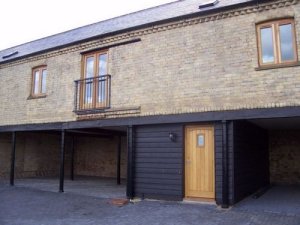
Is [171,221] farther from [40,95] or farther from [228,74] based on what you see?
[40,95]

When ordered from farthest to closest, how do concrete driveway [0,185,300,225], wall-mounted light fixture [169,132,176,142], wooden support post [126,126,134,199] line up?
wooden support post [126,126,134,199] → wall-mounted light fixture [169,132,176,142] → concrete driveway [0,185,300,225]

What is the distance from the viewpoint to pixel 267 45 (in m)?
7.85

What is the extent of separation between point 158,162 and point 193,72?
262cm

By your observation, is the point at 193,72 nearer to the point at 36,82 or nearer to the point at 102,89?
the point at 102,89

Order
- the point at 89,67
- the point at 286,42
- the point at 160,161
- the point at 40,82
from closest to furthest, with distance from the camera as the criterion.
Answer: the point at 286,42, the point at 160,161, the point at 89,67, the point at 40,82

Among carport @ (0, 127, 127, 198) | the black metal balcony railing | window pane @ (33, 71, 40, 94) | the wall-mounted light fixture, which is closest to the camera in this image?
the wall-mounted light fixture

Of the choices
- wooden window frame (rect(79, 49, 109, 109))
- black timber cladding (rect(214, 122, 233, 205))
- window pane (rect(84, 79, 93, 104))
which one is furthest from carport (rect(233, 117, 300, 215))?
window pane (rect(84, 79, 93, 104))

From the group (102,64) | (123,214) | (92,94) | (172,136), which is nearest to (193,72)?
(172,136)

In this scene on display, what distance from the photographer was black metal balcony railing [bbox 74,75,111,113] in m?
10.2

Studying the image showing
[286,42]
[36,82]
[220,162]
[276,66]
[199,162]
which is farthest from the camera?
[36,82]

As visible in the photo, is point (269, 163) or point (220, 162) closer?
point (220, 162)

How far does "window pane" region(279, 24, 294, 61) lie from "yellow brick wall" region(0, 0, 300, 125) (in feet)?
0.82

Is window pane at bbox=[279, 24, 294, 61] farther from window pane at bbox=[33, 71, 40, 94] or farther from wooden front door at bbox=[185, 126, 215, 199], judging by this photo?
window pane at bbox=[33, 71, 40, 94]

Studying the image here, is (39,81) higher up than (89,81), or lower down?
higher up
